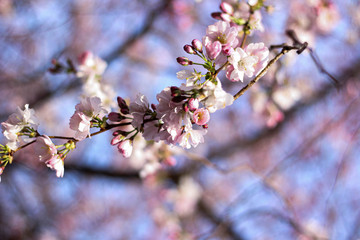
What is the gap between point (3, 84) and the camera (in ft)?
16.4

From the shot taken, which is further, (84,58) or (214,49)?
(84,58)

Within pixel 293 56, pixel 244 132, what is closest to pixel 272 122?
pixel 293 56

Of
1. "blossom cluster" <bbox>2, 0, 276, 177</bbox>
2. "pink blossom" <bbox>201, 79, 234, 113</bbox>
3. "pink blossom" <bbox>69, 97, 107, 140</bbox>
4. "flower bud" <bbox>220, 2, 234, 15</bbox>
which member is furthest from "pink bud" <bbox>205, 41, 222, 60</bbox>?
"flower bud" <bbox>220, 2, 234, 15</bbox>

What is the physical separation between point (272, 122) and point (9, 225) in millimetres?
5430

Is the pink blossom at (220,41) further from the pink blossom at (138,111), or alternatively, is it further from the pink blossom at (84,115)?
the pink blossom at (84,115)

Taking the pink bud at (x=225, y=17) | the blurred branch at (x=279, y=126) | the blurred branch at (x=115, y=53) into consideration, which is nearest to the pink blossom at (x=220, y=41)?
the pink bud at (x=225, y=17)

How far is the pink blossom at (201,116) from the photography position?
40.4 inches

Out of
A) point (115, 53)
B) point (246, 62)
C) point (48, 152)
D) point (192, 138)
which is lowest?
point (192, 138)

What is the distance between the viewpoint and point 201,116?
1.05 m

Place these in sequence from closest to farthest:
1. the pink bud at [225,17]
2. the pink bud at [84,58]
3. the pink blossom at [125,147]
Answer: the pink blossom at [125,147] → the pink bud at [225,17] → the pink bud at [84,58]

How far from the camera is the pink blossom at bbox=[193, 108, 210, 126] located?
1.03m

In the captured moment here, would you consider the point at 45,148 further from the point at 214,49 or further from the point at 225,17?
the point at 225,17

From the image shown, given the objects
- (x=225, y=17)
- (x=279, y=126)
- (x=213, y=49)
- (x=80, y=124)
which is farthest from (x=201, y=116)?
(x=279, y=126)

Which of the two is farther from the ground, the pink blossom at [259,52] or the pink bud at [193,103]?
the pink blossom at [259,52]
